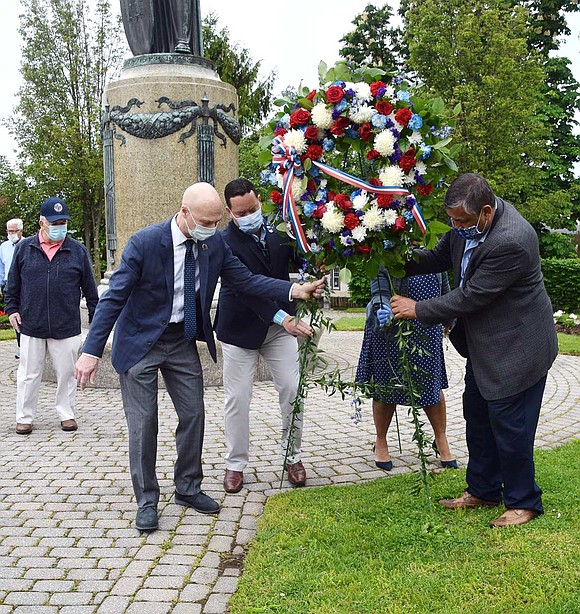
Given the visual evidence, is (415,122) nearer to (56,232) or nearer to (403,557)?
(403,557)

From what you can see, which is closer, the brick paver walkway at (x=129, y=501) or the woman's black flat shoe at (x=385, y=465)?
the brick paver walkway at (x=129, y=501)

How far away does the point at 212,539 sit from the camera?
4223 millimetres

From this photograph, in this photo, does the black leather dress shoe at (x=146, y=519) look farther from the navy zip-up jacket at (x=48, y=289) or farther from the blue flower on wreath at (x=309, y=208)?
the navy zip-up jacket at (x=48, y=289)

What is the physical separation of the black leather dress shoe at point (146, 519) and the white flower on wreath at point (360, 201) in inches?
86.4

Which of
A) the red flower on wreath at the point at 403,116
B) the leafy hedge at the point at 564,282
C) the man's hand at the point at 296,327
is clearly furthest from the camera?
the leafy hedge at the point at 564,282

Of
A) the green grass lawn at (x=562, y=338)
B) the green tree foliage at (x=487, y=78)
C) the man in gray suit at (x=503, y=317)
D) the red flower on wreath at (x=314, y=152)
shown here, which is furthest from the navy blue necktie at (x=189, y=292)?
the green tree foliage at (x=487, y=78)

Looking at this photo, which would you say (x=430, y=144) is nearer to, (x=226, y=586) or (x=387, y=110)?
(x=387, y=110)

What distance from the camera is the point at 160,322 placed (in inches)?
173

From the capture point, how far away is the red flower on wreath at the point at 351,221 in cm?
380

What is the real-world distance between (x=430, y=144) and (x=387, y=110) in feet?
1.00

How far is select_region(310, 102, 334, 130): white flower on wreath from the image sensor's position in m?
3.85

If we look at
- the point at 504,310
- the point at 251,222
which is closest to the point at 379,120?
the point at 504,310

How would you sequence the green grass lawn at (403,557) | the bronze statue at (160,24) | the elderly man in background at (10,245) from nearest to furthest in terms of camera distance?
the green grass lawn at (403,557), the bronze statue at (160,24), the elderly man in background at (10,245)

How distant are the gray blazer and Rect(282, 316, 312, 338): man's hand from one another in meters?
0.77
